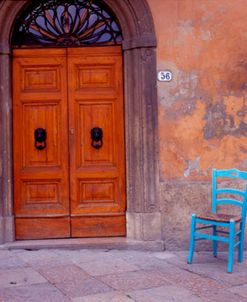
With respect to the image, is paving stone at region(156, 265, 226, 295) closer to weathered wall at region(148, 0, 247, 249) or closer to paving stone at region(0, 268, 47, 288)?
weathered wall at region(148, 0, 247, 249)

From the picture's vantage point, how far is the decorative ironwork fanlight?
6645 mm

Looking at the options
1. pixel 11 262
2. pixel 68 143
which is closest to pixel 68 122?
pixel 68 143

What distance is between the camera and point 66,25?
21.8ft

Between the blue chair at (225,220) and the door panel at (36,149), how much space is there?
1.83m

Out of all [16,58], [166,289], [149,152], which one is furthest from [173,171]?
[16,58]

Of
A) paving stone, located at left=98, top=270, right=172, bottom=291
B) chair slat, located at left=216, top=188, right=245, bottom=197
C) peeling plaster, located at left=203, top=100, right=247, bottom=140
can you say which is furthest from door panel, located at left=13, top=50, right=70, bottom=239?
chair slat, located at left=216, top=188, right=245, bottom=197

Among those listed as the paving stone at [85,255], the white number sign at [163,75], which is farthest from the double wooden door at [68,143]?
the white number sign at [163,75]

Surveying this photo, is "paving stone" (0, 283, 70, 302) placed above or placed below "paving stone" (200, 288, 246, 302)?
above

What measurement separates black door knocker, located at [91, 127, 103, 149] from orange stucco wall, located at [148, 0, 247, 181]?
800 mm

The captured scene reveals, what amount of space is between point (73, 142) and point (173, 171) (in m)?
1.37

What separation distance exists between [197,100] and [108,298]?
116 inches

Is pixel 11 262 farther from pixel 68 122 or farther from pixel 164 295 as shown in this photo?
pixel 164 295

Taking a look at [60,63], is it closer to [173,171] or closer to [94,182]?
[94,182]

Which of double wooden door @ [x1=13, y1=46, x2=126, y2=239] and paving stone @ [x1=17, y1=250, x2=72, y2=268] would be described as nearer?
paving stone @ [x1=17, y1=250, x2=72, y2=268]
